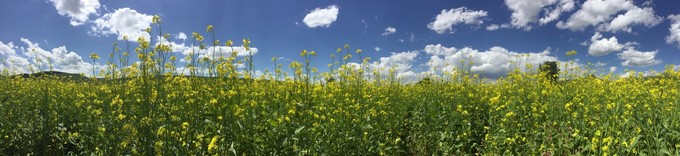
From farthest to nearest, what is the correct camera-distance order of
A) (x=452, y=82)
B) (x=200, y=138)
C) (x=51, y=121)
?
(x=452, y=82), (x=51, y=121), (x=200, y=138)

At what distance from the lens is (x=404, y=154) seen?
17.8 feet

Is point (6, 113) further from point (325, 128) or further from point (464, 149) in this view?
point (464, 149)

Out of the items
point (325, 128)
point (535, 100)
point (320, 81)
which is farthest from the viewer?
point (320, 81)

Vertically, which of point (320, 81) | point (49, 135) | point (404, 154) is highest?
point (320, 81)

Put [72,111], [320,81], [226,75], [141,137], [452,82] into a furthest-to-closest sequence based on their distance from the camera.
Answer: [452,82], [320,81], [72,111], [226,75], [141,137]

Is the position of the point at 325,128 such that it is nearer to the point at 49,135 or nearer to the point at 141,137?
the point at 141,137

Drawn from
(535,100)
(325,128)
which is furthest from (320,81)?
(535,100)

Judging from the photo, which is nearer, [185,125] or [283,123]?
[185,125]

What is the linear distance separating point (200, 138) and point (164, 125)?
303 millimetres

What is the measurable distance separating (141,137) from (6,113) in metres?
3.50

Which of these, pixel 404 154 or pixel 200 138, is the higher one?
pixel 200 138

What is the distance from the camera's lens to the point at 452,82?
8.95 m

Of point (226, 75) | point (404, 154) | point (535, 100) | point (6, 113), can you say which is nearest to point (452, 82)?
point (535, 100)

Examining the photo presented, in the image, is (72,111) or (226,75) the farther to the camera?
(72,111)
